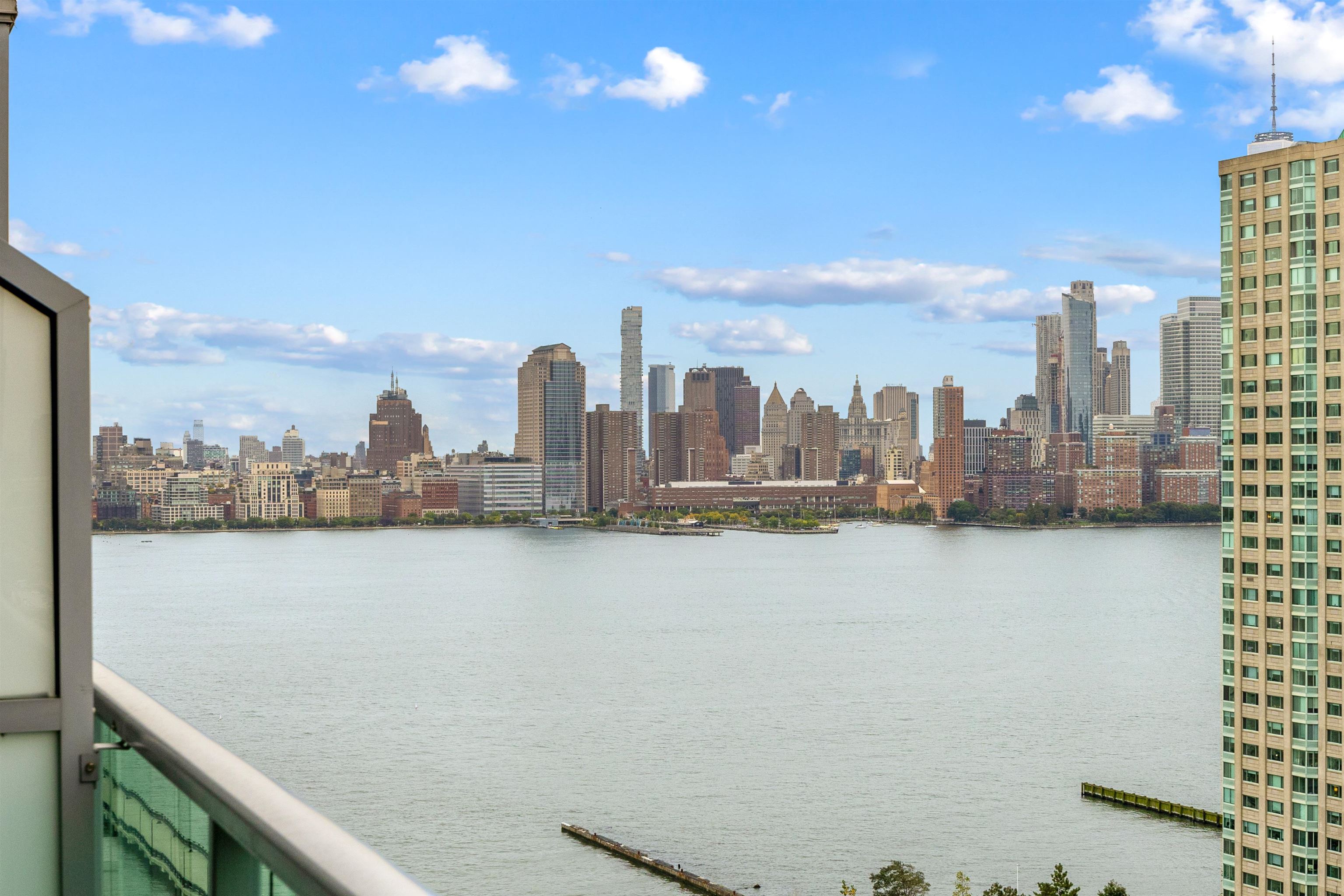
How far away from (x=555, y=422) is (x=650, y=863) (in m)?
67.6

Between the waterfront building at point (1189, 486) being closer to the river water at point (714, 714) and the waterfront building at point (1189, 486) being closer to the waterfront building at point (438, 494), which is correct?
the river water at point (714, 714)

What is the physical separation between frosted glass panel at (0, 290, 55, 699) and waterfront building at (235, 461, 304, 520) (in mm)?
66915

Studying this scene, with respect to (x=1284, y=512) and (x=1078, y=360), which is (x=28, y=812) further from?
(x=1078, y=360)

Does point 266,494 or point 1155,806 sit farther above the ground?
point 266,494

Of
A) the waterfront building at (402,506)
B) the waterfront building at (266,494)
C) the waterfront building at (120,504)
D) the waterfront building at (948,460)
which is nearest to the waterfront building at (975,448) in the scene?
the waterfront building at (948,460)

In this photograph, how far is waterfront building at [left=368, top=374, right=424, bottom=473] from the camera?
77625mm

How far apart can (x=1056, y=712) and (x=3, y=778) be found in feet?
61.6

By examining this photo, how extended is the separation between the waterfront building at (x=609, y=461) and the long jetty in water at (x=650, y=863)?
63.8 m

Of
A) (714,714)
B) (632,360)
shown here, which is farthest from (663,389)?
(714,714)

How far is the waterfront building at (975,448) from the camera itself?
74312mm

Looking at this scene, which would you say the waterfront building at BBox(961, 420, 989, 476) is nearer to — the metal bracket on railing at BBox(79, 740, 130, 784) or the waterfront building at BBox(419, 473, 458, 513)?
the waterfront building at BBox(419, 473, 458, 513)

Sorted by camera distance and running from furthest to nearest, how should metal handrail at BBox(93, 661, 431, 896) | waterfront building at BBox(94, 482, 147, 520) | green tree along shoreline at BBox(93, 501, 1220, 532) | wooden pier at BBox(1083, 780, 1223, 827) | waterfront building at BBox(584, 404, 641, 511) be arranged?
waterfront building at BBox(584, 404, 641, 511) → green tree along shoreline at BBox(93, 501, 1220, 532) → waterfront building at BBox(94, 482, 147, 520) → wooden pier at BBox(1083, 780, 1223, 827) → metal handrail at BBox(93, 661, 431, 896)

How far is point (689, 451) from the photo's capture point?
3410 inches

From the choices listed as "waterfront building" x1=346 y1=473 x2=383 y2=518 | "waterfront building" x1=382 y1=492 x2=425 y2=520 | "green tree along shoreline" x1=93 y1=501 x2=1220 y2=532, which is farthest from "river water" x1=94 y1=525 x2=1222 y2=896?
"waterfront building" x1=382 y1=492 x2=425 y2=520
